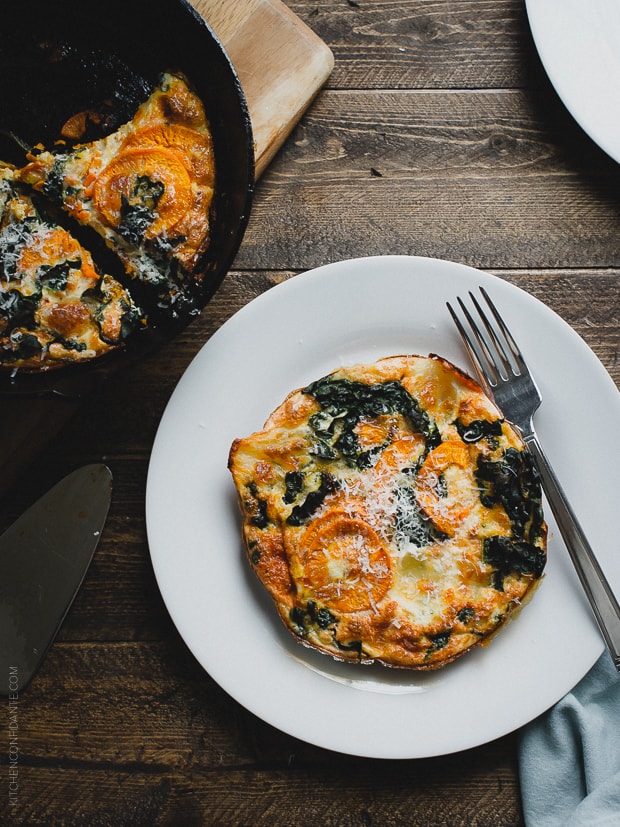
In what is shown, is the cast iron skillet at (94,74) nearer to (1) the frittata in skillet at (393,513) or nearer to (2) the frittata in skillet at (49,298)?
(2) the frittata in skillet at (49,298)

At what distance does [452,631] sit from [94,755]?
175 cm

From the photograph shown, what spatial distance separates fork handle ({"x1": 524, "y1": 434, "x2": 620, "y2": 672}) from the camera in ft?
9.55

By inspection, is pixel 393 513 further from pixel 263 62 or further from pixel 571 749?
pixel 263 62

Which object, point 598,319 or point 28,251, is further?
point 598,319

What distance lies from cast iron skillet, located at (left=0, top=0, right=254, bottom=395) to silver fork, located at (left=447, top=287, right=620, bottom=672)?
119cm

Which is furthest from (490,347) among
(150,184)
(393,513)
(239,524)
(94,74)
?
(94,74)

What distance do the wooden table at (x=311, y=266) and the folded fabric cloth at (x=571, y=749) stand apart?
105 mm

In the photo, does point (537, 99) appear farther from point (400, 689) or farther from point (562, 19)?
point (400, 689)

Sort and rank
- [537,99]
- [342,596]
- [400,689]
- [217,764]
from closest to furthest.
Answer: [342,596] < [400,689] < [217,764] < [537,99]

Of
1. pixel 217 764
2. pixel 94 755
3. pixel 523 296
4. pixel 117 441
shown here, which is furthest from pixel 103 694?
pixel 523 296

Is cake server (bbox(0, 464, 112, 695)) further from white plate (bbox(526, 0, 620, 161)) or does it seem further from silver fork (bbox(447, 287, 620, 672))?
white plate (bbox(526, 0, 620, 161))

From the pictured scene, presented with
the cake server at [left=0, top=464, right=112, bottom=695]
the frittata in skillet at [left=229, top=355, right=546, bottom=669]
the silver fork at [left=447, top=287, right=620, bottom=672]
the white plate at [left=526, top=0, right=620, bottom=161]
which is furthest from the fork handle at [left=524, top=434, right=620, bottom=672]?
the cake server at [left=0, top=464, right=112, bottom=695]

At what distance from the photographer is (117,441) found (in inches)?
129

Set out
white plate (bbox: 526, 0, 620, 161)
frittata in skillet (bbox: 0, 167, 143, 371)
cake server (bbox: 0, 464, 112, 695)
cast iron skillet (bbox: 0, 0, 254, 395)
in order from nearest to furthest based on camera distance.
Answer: frittata in skillet (bbox: 0, 167, 143, 371) < cast iron skillet (bbox: 0, 0, 254, 395) < cake server (bbox: 0, 464, 112, 695) < white plate (bbox: 526, 0, 620, 161)
